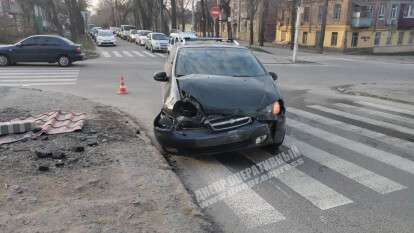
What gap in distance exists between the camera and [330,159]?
5.64 meters

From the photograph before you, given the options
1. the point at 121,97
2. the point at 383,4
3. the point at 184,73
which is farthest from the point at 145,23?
the point at 184,73

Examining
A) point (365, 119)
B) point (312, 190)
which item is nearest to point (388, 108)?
point (365, 119)

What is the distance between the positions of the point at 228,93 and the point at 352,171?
2.11m

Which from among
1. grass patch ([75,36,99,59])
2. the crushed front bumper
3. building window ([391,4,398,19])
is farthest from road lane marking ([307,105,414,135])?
building window ([391,4,398,19])

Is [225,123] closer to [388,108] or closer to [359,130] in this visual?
[359,130]

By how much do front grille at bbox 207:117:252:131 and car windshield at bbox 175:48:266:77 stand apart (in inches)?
57.2

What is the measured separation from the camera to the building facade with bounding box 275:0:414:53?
136 feet

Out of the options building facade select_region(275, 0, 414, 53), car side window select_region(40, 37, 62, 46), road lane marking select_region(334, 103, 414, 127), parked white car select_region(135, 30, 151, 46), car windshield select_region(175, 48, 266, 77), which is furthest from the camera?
building facade select_region(275, 0, 414, 53)

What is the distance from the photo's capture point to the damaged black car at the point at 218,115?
5.04m

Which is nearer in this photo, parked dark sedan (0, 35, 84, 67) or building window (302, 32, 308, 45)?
parked dark sedan (0, 35, 84, 67)

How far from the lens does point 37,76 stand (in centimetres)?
1505

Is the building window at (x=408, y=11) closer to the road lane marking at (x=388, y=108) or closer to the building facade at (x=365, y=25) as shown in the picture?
the building facade at (x=365, y=25)

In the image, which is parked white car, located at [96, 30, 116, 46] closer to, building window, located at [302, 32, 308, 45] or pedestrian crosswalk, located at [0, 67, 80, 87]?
pedestrian crosswalk, located at [0, 67, 80, 87]

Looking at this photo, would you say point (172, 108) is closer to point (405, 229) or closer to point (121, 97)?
point (405, 229)
